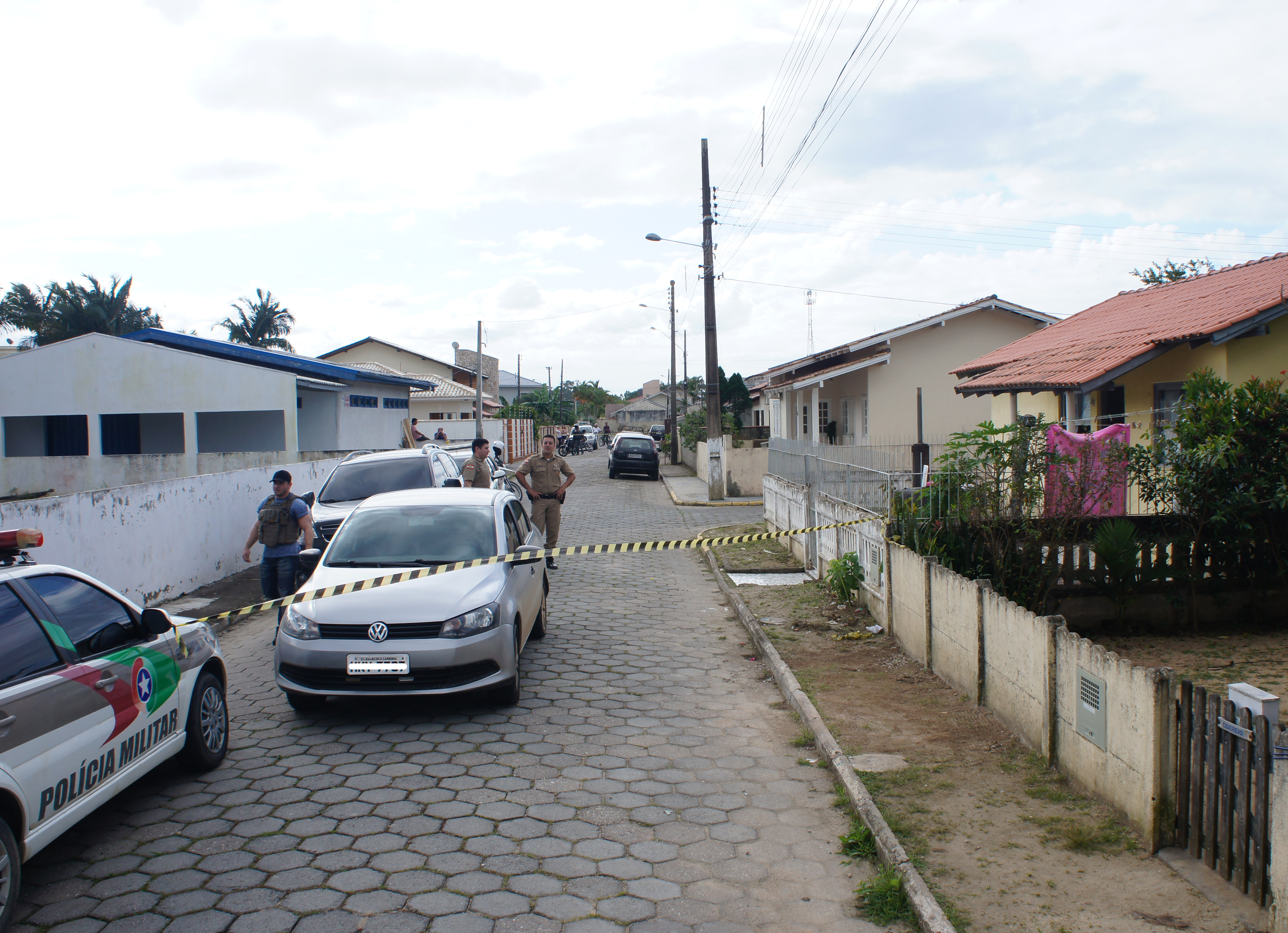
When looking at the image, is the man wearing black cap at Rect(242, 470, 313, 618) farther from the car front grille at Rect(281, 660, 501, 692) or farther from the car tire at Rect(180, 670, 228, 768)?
the car tire at Rect(180, 670, 228, 768)

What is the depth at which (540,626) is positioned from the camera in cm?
832

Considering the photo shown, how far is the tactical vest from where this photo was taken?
8.48 metres

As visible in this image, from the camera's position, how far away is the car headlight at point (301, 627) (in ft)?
19.3

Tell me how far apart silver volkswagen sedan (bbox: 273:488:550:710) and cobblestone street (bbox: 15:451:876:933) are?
353 mm

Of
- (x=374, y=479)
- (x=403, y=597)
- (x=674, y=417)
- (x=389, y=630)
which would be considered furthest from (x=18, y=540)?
(x=674, y=417)

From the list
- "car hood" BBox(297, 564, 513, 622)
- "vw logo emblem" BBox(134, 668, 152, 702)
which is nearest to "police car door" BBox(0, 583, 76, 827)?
"vw logo emblem" BBox(134, 668, 152, 702)

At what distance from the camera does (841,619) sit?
29.1 feet

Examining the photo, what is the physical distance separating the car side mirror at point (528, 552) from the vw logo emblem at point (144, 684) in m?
2.97

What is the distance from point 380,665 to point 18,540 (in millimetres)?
2266

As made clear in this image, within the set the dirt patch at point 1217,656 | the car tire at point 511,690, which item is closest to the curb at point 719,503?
the dirt patch at point 1217,656

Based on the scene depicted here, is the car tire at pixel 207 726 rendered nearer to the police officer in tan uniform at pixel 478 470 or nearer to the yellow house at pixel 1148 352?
the police officer in tan uniform at pixel 478 470

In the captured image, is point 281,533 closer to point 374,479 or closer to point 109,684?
point 374,479

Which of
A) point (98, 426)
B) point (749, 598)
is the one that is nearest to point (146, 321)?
point (98, 426)

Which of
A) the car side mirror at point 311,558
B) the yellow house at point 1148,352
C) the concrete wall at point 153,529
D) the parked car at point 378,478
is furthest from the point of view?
the parked car at point 378,478
